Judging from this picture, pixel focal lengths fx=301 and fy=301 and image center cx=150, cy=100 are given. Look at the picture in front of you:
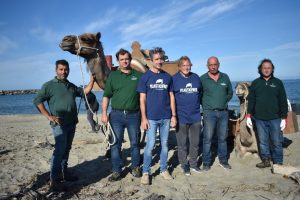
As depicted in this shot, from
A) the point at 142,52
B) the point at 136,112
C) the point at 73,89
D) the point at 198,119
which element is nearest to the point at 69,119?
the point at 73,89

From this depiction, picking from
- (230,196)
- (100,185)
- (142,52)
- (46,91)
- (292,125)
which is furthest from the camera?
(142,52)

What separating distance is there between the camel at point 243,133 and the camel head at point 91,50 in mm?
2970

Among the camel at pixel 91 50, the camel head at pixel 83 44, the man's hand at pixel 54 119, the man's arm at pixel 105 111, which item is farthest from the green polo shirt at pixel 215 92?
the man's hand at pixel 54 119

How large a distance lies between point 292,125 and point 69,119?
17.3ft

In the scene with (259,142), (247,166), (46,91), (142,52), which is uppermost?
(142,52)

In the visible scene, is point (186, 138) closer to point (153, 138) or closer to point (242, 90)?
point (153, 138)

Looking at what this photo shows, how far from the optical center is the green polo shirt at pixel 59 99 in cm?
480

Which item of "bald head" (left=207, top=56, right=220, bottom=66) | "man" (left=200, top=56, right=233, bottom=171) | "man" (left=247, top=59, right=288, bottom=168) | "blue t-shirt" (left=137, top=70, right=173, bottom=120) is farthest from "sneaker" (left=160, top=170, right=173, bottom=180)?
"bald head" (left=207, top=56, right=220, bottom=66)

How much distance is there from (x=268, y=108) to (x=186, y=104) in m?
1.59

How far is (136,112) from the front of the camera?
5.30m

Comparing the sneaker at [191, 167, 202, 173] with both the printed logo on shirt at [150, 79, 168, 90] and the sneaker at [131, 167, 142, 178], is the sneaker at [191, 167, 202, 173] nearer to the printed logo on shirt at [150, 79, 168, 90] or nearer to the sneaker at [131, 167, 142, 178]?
the sneaker at [131, 167, 142, 178]

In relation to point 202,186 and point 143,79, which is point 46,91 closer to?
point 143,79

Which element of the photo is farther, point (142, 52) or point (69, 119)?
point (142, 52)

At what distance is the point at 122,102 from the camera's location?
5.18m
